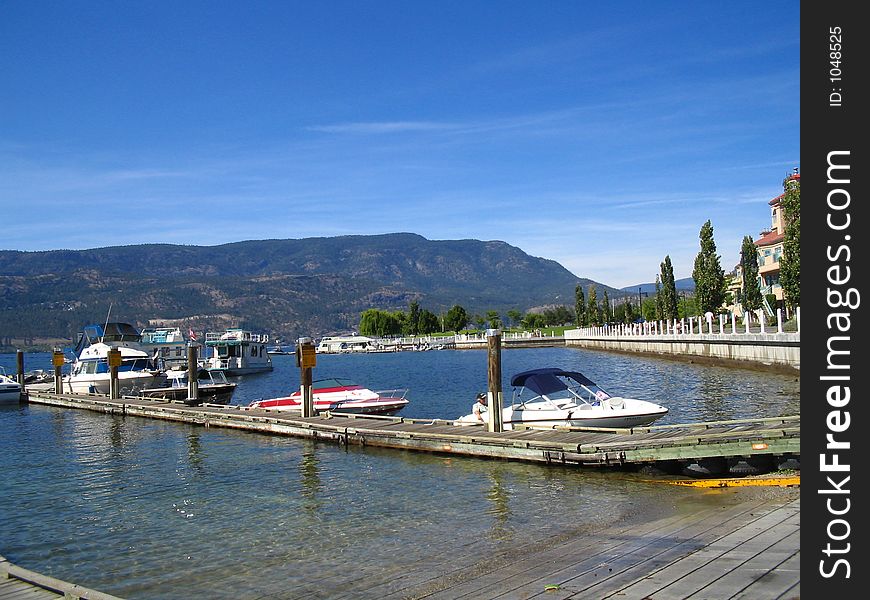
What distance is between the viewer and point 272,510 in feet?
57.0

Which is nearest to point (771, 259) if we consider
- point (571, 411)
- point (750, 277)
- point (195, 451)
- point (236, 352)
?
point (750, 277)

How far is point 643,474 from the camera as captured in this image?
18422mm

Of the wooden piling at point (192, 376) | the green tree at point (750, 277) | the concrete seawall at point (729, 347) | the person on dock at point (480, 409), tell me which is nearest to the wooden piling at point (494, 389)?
the person on dock at point (480, 409)

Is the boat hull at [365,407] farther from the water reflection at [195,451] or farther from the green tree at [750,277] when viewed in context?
the green tree at [750,277]

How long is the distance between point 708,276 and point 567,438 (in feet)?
235

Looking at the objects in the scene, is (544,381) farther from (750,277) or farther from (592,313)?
(592,313)

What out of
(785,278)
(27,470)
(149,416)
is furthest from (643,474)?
(785,278)

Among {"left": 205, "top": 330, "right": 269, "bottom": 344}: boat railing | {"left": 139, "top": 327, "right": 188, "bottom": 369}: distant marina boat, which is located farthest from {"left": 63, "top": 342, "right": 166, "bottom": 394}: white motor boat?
{"left": 205, "top": 330, "right": 269, "bottom": 344}: boat railing

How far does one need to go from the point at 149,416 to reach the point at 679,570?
34.2 meters

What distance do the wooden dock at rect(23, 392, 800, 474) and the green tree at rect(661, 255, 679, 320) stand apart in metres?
85.5
